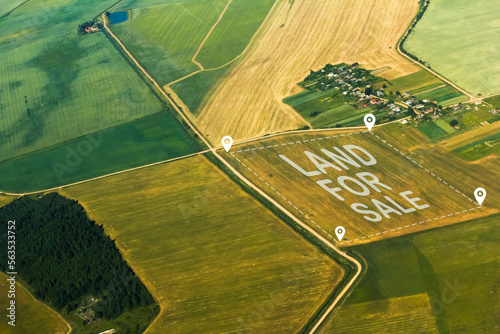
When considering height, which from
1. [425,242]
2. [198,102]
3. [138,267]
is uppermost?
[198,102]

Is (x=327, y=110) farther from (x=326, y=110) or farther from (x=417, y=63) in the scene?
(x=417, y=63)

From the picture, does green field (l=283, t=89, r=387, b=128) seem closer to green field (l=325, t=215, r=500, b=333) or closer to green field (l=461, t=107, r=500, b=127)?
green field (l=461, t=107, r=500, b=127)

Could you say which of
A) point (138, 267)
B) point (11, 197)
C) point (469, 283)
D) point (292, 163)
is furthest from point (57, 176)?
point (469, 283)

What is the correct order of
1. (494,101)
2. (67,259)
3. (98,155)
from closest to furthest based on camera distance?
(67,259), (98,155), (494,101)

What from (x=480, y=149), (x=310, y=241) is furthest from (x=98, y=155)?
(x=480, y=149)

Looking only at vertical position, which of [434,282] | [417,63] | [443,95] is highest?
[417,63]

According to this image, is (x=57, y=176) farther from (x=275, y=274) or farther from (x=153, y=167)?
(x=275, y=274)

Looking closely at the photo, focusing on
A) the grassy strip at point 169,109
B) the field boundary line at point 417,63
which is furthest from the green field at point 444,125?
the grassy strip at point 169,109

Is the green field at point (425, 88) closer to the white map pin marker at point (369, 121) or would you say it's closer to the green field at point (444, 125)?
the green field at point (444, 125)
